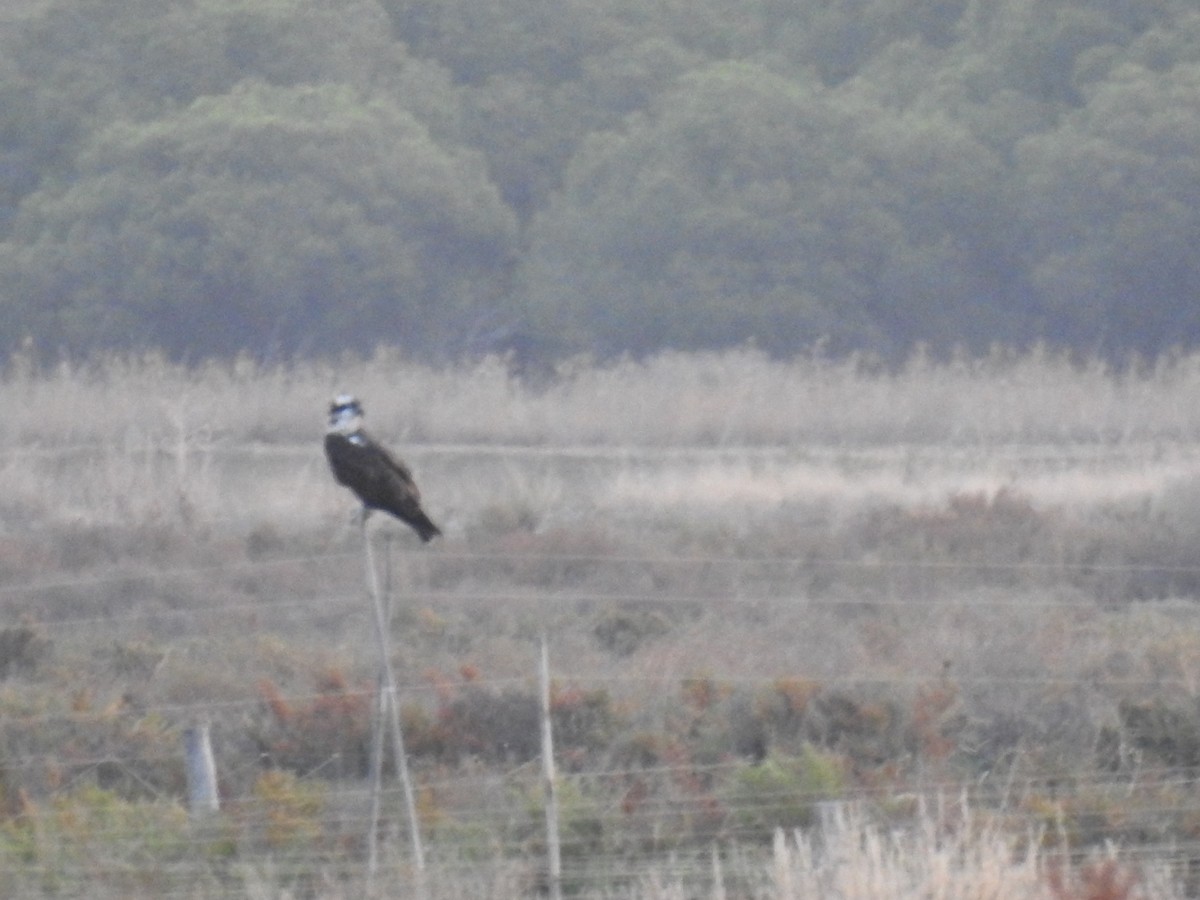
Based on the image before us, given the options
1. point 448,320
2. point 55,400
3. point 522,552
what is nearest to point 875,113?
point 448,320

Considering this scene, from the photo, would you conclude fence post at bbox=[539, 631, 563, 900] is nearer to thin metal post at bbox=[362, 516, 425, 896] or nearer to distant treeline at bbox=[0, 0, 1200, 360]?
thin metal post at bbox=[362, 516, 425, 896]

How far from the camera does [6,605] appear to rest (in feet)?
44.8

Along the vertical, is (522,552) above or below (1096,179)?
below

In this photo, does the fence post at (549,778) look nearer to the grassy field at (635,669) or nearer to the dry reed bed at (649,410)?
the grassy field at (635,669)

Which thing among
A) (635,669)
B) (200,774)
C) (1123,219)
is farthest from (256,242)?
(200,774)

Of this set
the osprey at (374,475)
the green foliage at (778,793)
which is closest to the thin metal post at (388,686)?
the osprey at (374,475)

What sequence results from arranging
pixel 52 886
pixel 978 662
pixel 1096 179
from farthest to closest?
pixel 1096 179 → pixel 978 662 → pixel 52 886

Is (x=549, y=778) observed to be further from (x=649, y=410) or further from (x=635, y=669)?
(x=649, y=410)

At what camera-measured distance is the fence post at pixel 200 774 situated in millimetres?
7660

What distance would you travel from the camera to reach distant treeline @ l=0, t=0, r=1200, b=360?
31.7m

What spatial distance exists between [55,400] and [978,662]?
16.1 metres

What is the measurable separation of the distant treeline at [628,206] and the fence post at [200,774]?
23.9 metres

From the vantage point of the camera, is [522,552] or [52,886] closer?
[52,886]

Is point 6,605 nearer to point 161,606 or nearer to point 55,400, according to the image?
point 161,606
